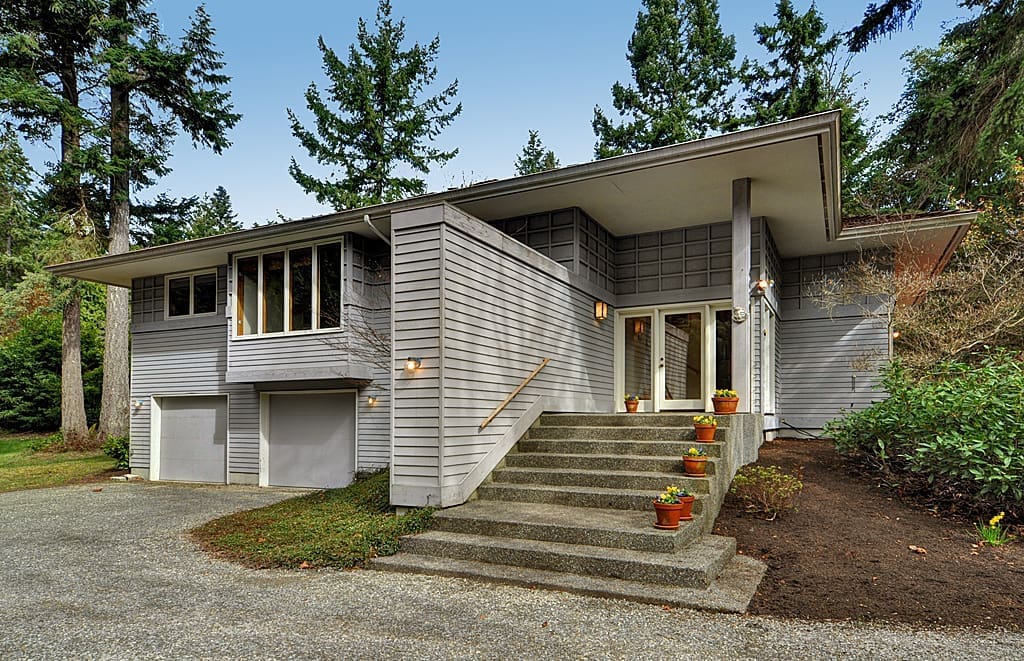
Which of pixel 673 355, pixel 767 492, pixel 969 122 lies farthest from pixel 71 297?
pixel 969 122

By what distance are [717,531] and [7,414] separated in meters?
21.4

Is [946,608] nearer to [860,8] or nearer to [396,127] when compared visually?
[860,8]

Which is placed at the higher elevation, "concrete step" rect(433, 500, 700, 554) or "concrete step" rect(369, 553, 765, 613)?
"concrete step" rect(433, 500, 700, 554)

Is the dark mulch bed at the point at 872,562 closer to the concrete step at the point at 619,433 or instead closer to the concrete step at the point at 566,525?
the concrete step at the point at 566,525

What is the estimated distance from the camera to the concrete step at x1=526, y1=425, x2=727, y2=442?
273 inches

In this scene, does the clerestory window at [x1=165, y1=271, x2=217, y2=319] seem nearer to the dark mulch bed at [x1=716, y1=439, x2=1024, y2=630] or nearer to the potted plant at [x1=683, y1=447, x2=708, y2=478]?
the potted plant at [x1=683, y1=447, x2=708, y2=478]

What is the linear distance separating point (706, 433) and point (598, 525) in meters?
1.85

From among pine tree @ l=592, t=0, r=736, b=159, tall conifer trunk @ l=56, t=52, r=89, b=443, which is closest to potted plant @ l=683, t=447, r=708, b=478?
pine tree @ l=592, t=0, r=736, b=159

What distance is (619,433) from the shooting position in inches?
286

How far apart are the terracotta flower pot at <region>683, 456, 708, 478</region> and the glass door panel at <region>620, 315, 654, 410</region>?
3863 millimetres

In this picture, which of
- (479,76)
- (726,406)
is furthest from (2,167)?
(726,406)

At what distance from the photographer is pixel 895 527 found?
5.75m

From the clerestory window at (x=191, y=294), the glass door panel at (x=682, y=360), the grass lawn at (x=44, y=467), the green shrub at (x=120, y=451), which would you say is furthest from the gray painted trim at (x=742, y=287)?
the green shrub at (x=120, y=451)

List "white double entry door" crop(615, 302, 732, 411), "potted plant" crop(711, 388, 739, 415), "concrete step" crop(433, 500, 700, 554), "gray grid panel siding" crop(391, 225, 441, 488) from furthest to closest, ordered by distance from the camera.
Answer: "white double entry door" crop(615, 302, 732, 411)
"potted plant" crop(711, 388, 739, 415)
"gray grid panel siding" crop(391, 225, 441, 488)
"concrete step" crop(433, 500, 700, 554)
